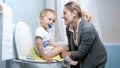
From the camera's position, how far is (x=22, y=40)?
1679 millimetres

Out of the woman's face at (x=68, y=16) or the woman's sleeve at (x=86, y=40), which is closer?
the woman's sleeve at (x=86, y=40)

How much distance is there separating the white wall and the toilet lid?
88 centimetres

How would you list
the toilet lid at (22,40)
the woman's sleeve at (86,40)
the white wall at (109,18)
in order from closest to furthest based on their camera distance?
1. the woman's sleeve at (86,40)
2. the toilet lid at (22,40)
3. the white wall at (109,18)

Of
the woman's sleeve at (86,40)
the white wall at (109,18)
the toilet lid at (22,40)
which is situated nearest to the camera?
the woman's sleeve at (86,40)

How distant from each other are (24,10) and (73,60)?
0.83 m

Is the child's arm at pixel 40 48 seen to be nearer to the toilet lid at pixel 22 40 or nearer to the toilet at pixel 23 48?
the toilet at pixel 23 48

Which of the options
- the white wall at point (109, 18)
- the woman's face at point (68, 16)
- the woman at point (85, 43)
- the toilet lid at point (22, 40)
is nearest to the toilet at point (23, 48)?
the toilet lid at point (22, 40)

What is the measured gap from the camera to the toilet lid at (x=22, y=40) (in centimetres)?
164

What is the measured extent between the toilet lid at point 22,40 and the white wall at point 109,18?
2.89 feet

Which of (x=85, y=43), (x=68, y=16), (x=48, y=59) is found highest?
(x=68, y=16)

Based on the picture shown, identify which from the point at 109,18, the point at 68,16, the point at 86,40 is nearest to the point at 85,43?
the point at 86,40

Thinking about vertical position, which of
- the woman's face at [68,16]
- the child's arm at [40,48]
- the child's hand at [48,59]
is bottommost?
the child's hand at [48,59]

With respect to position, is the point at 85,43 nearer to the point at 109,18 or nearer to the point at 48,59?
the point at 48,59

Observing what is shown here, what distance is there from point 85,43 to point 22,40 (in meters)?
0.65
